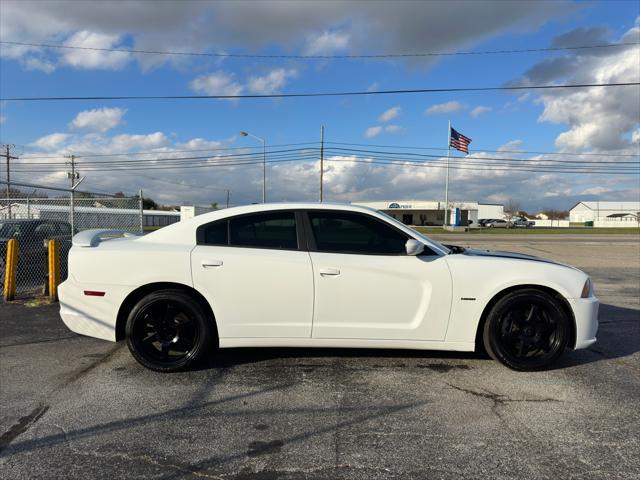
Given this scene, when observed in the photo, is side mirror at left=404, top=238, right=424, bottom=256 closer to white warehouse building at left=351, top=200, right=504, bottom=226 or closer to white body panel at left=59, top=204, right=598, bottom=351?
white body panel at left=59, top=204, right=598, bottom=351

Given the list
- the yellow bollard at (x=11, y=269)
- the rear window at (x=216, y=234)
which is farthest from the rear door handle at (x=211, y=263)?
the yellow bollard at (x=11, y=269)

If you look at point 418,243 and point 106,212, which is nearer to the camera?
point 418,243

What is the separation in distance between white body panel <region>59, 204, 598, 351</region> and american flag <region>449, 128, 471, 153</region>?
43.3 m

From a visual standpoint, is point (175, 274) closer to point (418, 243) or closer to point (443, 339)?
point (418, 243)

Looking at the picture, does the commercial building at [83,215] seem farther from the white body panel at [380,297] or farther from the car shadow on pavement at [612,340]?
the car shadow on pavement at [612,340]

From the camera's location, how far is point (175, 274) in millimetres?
4109

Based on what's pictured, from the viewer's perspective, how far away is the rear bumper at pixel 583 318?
414cm

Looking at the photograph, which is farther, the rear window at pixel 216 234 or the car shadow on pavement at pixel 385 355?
the car shadow on pavement at pixel 385 355

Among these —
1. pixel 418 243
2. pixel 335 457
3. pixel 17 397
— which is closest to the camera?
pixel 335 457

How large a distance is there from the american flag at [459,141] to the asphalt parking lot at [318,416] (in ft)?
140

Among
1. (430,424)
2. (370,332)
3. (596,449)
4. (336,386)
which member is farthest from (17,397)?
(596,449)

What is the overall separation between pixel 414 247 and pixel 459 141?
44.2m

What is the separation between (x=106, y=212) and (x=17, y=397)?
30.1 ft

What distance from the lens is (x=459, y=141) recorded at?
148 feet
